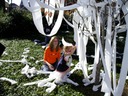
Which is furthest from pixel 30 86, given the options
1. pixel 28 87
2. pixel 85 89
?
pixel 85 89

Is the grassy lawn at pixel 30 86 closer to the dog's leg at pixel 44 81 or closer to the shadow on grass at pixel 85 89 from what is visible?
the shadow on grass at pixel 85 89

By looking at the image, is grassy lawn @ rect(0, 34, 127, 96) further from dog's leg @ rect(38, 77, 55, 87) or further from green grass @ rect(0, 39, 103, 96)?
dog's leg @ rect(38, 77, 55, 87)

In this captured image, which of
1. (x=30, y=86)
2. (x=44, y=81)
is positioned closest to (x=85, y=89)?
(x=44, y=81)

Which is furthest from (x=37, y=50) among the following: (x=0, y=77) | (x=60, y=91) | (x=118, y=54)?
(x=60, y=91)

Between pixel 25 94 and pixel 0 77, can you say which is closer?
pixel 25 94

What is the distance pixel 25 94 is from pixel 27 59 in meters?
2.91

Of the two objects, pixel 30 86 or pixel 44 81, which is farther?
pixel 44 81

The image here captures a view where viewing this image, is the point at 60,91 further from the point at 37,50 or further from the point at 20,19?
the point at 20,19

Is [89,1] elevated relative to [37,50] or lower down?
elevated

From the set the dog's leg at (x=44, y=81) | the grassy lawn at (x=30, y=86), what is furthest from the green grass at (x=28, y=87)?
the dog's leg at (x=44, y=81)

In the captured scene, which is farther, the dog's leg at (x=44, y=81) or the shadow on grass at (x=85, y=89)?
the dog's leg at (x=44, y=81)

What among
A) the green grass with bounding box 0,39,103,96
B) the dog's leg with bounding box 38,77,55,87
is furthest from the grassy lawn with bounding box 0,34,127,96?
the dog's leg with bounding box 38,77,55,87

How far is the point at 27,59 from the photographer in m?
9.21

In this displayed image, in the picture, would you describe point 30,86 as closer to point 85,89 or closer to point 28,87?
point 28,87
